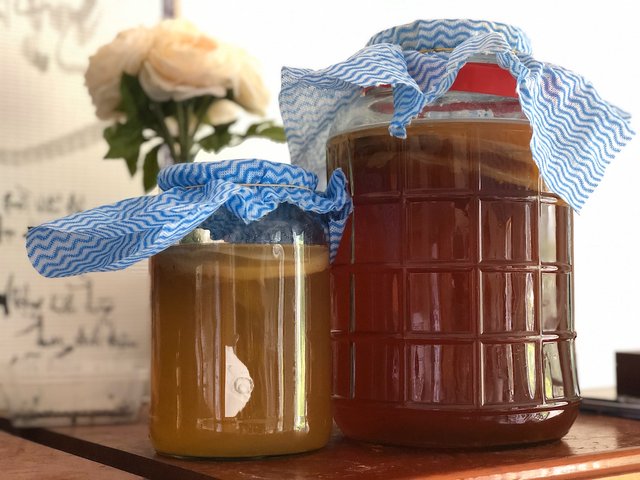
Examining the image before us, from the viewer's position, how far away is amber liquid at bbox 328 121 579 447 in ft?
2.18

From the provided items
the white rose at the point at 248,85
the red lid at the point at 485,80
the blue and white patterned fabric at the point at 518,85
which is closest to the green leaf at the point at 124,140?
the white rose at the point at 248,85

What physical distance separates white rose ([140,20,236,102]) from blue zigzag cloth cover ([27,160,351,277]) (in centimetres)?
45

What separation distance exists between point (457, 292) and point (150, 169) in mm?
592

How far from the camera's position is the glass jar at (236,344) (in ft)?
2.02

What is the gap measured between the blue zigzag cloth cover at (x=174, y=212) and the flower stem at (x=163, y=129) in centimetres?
47

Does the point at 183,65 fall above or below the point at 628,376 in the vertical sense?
above

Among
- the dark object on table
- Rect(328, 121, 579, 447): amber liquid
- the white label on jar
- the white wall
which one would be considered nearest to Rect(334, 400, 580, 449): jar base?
Rect(328, 121, 579, 447): amber liquid

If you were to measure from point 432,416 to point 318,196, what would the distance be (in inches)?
7.5

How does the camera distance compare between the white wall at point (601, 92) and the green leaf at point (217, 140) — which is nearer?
the green leaf at point (217, 140)

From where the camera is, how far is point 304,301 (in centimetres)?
65

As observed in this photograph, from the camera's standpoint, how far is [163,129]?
Answer: 113cm

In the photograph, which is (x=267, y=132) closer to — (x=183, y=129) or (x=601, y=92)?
(x=183, y=129)

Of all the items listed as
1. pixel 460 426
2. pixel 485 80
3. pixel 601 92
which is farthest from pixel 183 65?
pixel 601 92

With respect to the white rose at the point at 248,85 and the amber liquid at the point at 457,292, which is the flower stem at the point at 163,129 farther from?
the amber liquid at the point at 457,292
